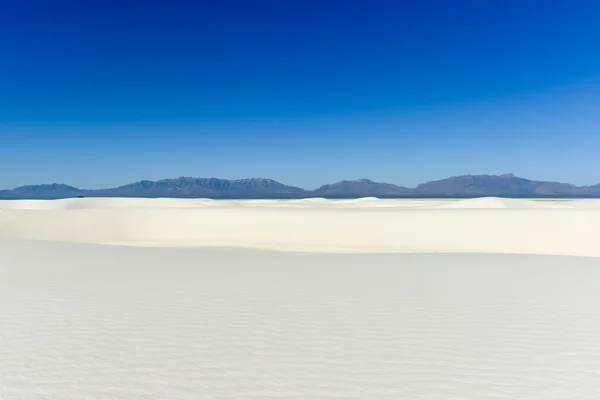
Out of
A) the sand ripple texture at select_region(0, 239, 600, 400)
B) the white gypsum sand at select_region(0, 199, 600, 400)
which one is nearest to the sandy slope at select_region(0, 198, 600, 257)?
the white gypsum sand at select_region(0, 199, 600, 400)

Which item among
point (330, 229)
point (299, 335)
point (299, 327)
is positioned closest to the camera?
point (299, 335)

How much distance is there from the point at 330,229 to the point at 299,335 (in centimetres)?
2026

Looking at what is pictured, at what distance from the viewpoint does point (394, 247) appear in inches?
867

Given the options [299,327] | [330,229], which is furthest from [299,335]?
[330,229]

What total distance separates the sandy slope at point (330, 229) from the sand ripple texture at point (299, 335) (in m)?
10.2

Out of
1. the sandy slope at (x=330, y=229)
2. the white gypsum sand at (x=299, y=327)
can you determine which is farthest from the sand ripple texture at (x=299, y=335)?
the sandy slope at (x=330, y=229)

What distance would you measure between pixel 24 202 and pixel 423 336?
59188 mm

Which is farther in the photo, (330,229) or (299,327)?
(330,229)

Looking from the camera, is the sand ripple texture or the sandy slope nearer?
the sand ripple texture

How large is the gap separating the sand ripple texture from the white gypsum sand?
0.02 metres

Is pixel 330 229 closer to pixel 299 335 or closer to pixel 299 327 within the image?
pixel 299 327

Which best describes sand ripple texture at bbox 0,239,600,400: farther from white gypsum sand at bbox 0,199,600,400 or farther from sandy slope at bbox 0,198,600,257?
sandy slope at bbox 0,198,600,257

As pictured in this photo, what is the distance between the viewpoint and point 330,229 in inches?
1039

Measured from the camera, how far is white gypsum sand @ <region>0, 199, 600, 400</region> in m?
4.55
